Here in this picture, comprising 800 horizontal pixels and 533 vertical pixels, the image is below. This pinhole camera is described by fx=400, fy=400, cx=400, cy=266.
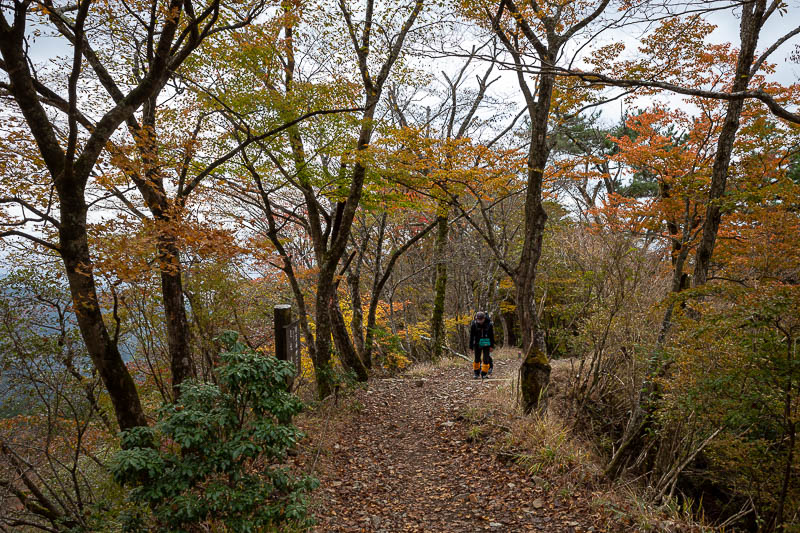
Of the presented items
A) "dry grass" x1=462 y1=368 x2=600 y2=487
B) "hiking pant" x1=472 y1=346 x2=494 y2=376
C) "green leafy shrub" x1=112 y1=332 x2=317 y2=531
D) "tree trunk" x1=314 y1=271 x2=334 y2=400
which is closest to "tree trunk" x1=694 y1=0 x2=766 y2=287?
"dry grass" x1=462 y1=368 x2=600 y2=487

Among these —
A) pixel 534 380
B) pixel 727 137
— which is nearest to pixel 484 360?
pixel 534 380

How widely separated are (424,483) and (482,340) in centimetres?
419

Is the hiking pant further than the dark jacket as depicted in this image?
Yes

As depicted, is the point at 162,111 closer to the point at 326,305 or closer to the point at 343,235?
the point at 343,235

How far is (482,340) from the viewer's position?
29.5ft

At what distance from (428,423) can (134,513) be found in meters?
4.72

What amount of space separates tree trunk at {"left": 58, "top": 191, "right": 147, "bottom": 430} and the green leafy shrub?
3.96 feet

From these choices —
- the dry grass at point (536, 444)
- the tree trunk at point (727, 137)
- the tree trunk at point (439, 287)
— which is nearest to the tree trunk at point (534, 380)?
the dry grass at point (536, 444)

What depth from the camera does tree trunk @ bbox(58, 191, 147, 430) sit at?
4.00 meters

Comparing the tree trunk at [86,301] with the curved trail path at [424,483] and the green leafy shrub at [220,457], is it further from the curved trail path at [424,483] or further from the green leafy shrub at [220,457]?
the curved trail path at [424,483]

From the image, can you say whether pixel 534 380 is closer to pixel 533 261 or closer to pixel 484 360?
pixel 533 261

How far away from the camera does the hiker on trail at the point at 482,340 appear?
8.78m

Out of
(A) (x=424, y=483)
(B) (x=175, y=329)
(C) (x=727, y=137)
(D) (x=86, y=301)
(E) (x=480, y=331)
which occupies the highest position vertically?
(C) (x=727, y=137)

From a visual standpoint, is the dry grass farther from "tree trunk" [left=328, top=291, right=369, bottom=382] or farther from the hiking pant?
"tree trunk" [left=328, top=291, right=369, bottom=382]
